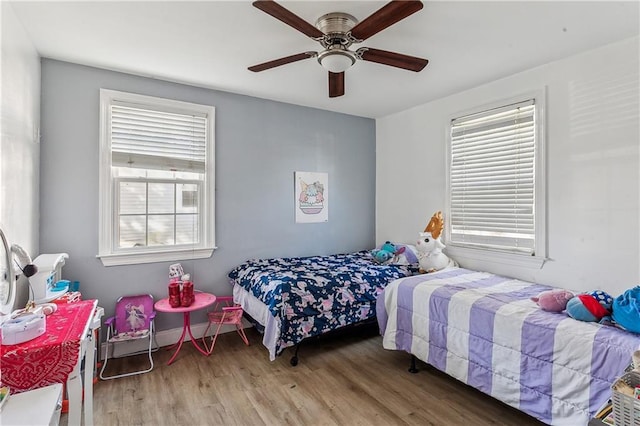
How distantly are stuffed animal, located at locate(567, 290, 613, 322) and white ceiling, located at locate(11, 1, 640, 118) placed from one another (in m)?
1.74

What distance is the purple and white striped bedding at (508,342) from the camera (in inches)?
66.7

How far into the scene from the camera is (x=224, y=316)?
10.4 ft

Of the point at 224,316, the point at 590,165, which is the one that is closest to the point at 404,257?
the point at 590,165

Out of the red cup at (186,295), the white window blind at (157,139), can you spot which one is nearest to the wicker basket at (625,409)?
the red cup at (186,295)

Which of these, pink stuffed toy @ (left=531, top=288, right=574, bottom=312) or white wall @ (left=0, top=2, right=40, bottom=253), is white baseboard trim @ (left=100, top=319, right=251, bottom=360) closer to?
white wall @ (left=0, top=2, right=40, bottom=253)

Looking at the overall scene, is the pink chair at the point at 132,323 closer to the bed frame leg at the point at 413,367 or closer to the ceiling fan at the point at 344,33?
the bed frame leg at the point at 413,367

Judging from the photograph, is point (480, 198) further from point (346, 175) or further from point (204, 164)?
point (204, 164)

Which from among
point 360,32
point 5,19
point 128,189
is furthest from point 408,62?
point 128,189

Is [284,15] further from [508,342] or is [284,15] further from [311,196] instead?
[311,196]

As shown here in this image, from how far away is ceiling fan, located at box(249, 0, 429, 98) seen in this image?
5.42 feet

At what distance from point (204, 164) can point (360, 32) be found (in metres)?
2.12

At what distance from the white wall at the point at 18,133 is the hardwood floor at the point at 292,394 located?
1.31 m

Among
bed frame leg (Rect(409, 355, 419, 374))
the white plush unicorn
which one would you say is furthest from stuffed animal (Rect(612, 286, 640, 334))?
the white plush unicorn

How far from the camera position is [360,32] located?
1892 millimetres
